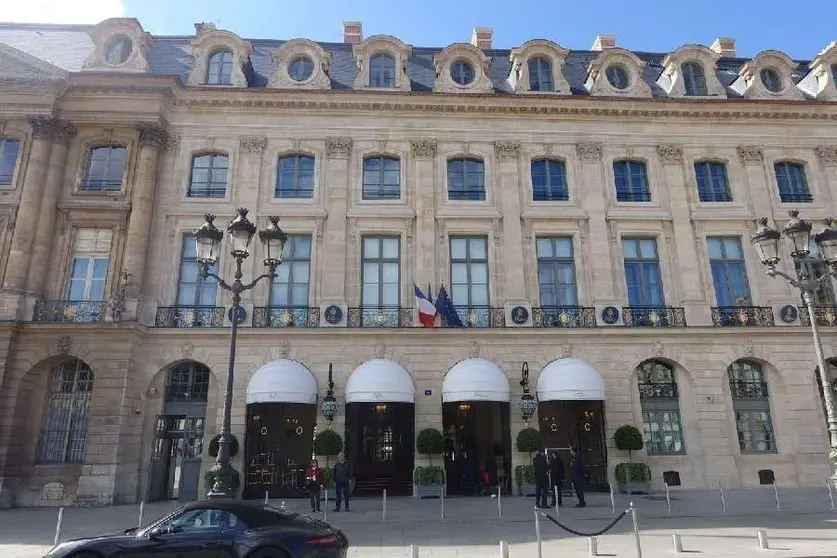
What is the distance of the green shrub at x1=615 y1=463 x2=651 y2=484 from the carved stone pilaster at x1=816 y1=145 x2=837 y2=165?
15.4m

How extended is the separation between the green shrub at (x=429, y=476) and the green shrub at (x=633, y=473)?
6.00 m

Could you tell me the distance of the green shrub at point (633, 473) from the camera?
18.2 meters

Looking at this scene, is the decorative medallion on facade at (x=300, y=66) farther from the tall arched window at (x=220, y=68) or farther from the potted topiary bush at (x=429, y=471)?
the potted topiary bush at (x=429, y=471)

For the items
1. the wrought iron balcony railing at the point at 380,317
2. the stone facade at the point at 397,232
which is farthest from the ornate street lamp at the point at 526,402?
the wrought iron balcony railing at the point at 380,317

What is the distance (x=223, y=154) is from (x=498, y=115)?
1138 cm

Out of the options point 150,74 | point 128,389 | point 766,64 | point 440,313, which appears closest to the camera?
point 128,389

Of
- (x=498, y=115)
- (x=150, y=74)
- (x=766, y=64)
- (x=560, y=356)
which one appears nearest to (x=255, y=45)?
(x=150, y=74)


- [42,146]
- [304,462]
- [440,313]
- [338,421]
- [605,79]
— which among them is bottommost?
[304,462]

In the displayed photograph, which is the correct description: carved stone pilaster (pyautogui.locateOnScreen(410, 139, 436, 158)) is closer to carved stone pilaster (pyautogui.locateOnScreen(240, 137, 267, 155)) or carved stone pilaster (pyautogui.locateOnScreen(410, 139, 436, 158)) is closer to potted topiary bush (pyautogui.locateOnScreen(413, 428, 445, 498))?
carved stone pilaster (pyautogui.locateOnScreen(240, 137, 267, 155))

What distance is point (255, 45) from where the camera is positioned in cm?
2559

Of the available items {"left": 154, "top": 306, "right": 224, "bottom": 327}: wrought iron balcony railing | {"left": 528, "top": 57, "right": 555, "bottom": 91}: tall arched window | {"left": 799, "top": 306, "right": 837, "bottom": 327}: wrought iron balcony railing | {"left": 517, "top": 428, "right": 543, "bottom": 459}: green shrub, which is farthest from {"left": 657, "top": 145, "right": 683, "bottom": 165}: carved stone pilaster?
{"left": 154, "top": 306, "right": 224, "bottom": 327}: wrought iron balcony railing

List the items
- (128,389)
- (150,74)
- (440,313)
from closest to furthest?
(128,389) < (440,313) < (150,74)

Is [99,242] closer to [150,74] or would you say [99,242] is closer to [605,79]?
[150,74]

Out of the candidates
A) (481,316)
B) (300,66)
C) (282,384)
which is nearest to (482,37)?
(300,66)
